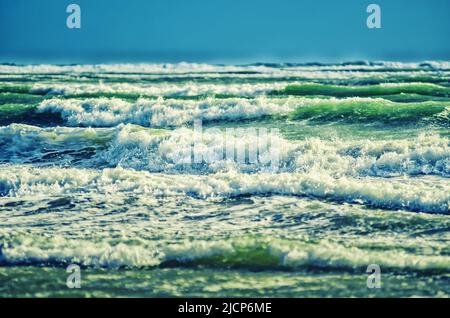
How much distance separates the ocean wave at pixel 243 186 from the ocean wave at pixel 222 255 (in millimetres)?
2213

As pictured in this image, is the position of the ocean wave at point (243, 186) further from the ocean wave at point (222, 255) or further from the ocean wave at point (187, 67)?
the ocean wave at point (187, 67)

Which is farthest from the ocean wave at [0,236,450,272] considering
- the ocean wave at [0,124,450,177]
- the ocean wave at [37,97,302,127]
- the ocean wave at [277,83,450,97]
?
the ocean wave at [277,83,450,97]

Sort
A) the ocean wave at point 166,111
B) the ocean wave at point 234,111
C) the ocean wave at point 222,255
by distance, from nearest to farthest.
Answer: the ocean wave at point 222,255 < the ocean wave at point 234,111 < the ocean wave at point 166,111

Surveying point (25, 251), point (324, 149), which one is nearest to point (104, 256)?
point (25, 251)

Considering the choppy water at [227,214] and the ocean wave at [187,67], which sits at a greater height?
the ocean wave at [187,67]

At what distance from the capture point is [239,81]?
127 ft

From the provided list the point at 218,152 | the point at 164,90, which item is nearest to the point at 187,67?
the point at 164,90

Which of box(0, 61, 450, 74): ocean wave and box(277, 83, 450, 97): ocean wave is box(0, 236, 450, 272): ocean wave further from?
box(0, 61, 450, 74): ocean wave

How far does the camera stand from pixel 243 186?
1191 centimetres

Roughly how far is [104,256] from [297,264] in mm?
2053

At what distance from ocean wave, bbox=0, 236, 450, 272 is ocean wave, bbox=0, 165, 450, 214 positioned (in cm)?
221

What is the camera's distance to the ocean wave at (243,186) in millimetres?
10789

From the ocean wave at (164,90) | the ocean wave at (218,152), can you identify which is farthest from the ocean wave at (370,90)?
the ocean wave at (218,152)
